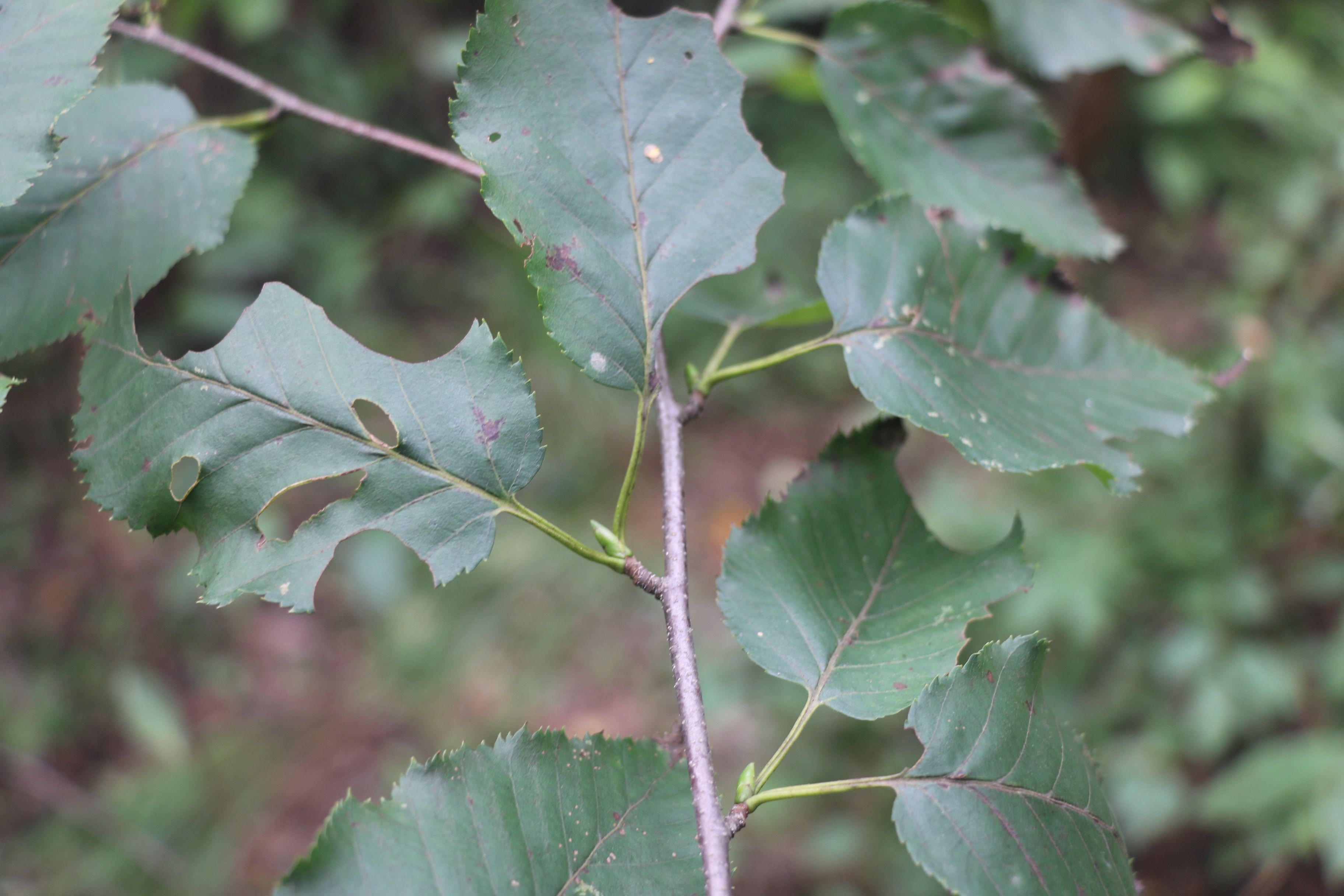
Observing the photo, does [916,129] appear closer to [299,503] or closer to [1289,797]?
[1289,797]

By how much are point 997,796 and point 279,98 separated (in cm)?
79

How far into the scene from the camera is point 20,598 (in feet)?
8.96

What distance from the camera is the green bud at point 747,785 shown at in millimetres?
541

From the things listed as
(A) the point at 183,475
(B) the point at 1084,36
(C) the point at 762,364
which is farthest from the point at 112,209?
(A) the point at 183,475

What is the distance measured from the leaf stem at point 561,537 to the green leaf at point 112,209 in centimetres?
32

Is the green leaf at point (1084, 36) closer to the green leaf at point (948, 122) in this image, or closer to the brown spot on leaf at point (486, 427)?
the green leaf at point (948, 122)

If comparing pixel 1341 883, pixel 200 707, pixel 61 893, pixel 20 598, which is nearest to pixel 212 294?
pixel 20 598

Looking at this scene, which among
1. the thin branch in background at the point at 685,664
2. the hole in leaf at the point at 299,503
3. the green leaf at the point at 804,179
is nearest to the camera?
the thin branch in background at the point at 685,664

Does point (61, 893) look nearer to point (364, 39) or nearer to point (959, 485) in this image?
point (959, 485)

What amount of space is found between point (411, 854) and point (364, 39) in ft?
12.3

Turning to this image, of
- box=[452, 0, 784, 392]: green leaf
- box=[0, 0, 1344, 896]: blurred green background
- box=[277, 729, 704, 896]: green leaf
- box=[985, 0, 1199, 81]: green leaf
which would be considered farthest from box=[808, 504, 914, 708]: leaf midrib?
box=[985, 0, 1199, 81]: green leaf

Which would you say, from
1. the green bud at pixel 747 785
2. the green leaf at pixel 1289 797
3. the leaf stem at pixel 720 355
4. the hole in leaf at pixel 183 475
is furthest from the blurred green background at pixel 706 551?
the hole in leaf at pixel 183 475

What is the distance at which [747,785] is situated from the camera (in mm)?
546

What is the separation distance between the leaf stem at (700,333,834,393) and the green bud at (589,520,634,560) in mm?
137
